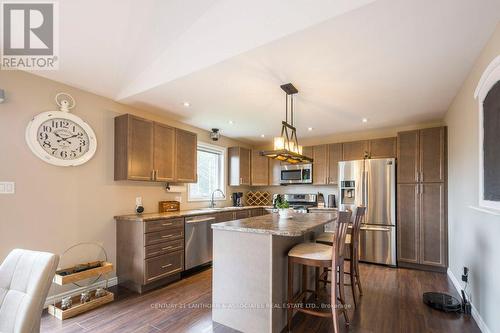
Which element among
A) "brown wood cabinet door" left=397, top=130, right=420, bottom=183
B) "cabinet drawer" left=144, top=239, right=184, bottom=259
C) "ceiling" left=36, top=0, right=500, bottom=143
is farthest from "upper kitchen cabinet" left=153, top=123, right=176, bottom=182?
"brown wood cabinet door" left=397, top=130, right=420, bottom=183

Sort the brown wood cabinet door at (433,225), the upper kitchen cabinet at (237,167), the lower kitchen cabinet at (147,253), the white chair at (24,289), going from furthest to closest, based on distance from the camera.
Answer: the upper kitchen cabinet at (237,167)
the brown wood cabinet door at (433,225)
the lower kitchen cabinet at (147,253)
the white chair at (24,289)

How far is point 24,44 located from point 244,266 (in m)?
2.95

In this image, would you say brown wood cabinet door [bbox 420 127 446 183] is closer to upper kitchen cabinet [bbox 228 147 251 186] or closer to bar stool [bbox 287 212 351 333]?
bar stool [bbox 287 212 351 333]

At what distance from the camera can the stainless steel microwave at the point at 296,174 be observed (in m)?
5.44

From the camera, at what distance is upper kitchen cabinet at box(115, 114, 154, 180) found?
330cm

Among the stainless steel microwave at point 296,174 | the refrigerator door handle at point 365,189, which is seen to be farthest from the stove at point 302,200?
the refrigerator door handle at point 365,189

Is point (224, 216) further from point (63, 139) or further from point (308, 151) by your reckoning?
point (63, 139)

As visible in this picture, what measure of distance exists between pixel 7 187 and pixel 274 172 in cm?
458

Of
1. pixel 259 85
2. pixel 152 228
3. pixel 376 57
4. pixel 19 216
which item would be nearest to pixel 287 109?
pixel 259 85

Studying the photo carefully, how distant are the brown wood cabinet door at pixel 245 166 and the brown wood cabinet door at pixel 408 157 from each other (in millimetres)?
3054

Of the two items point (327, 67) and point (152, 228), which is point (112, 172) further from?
point (327, 67)

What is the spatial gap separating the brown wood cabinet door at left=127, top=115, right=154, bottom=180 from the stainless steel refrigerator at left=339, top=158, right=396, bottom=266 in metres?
3.47

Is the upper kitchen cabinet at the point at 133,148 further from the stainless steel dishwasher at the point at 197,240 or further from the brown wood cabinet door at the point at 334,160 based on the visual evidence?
the brown wood cabinet door at the point at 334,160

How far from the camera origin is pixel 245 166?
5859mm
